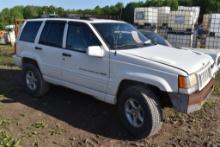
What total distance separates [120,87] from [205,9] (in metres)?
44.4

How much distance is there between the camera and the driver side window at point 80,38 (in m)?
5.94

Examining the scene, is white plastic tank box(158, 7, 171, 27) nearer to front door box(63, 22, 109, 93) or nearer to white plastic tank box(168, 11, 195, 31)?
white plastic tank box(168, 11, 195, 31)

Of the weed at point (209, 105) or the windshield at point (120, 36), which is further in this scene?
the weed at point (209, 105)

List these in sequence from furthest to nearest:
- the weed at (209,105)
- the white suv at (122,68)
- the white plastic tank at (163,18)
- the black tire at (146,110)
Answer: the white plastic tank at (163,18) → the weed at (209,105) → the black tire at (146,110) → the white suv at (122,68)

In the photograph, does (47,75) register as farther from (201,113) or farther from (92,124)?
(201,113)

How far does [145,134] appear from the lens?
17.1 feet

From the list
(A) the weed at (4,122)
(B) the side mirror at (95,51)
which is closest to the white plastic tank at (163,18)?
(B) the side mirror at (95,51)

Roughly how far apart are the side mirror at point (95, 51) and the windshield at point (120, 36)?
7.1 inches

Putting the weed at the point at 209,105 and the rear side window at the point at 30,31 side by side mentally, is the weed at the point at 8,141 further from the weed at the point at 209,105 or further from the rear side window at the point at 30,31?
the weed at the point at 209,105

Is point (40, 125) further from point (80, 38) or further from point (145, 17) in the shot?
point (145, 17)

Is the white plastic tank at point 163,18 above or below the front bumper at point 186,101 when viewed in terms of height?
above

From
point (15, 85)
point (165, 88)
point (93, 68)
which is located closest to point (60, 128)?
point (93, 68)

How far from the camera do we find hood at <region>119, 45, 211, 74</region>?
16.6 feet

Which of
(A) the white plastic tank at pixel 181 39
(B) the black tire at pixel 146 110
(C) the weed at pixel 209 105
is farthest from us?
(A) the white plastic tank at pixel 181 39
